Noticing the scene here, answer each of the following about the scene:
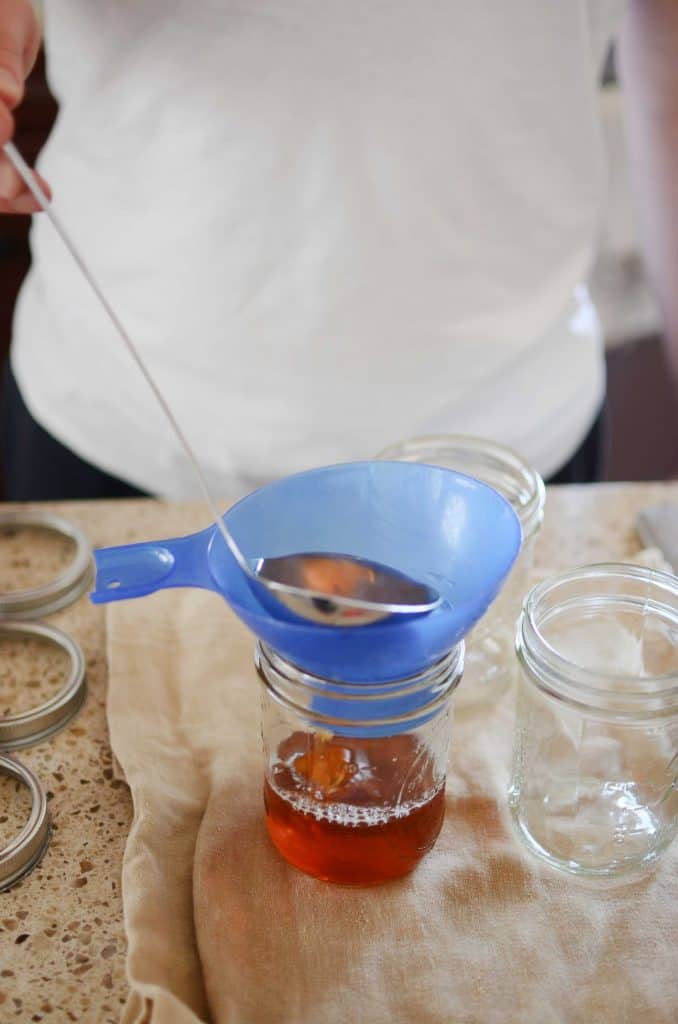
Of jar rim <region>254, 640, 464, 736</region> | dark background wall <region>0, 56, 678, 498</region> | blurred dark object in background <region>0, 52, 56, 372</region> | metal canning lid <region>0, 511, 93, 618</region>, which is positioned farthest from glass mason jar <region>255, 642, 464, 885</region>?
dark background wall <region>0, 56, 678, 498</region>

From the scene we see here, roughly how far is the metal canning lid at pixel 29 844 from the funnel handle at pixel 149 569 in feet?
0.40

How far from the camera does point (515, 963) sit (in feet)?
1.44

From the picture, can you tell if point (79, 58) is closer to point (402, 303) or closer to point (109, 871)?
point (402, 303)

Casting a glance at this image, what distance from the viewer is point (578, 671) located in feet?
1.56

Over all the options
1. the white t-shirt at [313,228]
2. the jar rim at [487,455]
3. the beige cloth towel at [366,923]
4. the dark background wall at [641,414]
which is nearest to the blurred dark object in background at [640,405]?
the dark background wall at [641,414]

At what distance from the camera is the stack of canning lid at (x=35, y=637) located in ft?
1.60

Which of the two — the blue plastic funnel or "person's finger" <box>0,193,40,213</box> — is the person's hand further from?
the blue plastic funnel

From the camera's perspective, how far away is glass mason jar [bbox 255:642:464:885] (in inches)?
18.0

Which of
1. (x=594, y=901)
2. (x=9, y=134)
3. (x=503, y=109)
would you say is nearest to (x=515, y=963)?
(x=594, y=901)

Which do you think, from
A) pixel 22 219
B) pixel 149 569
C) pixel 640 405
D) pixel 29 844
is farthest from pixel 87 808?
pixel 640 405

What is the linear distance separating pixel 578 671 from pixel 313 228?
363 millimetres

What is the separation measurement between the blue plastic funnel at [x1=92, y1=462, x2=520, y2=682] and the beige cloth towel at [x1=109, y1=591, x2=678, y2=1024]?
0.11 m

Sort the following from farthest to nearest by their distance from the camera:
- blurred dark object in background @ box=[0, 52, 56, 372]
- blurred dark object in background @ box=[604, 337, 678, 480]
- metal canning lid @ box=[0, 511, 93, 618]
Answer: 1. blurred dark object in background @ box=[604, 337, 678, 480]
2. blurred dark object in background @ box=[0, 52, 56, 372]
3. metal canning lid @ box=[0, 511, 93, 618]

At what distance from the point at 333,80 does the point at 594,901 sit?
1.60ft
